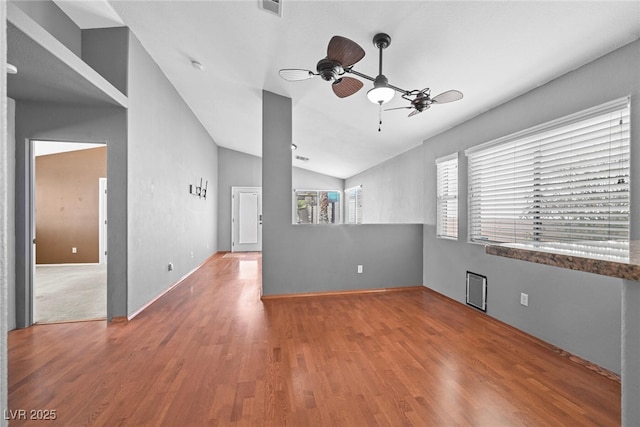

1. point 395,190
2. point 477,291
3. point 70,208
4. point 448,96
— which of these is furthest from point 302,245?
point 70,208

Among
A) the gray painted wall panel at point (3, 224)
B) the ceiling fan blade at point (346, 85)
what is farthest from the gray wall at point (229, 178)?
the gray painted wall panel at point (3, 224)

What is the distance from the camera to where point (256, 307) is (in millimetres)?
3516

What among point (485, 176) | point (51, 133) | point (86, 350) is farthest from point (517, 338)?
point (51, 133)

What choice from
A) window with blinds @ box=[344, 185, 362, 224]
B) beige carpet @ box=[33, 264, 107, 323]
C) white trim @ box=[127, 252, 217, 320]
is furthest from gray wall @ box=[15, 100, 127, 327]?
window with blinds @ box=[344, 185, 362, 224]

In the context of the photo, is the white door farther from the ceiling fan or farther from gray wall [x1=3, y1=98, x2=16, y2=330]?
the ceiling fan

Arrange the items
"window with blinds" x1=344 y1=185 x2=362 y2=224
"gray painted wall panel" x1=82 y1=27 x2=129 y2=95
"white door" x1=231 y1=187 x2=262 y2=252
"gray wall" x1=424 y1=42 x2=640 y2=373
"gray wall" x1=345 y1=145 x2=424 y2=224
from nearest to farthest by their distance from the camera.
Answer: "gray wall" x1=424 y1=42 x2=640 y2=373
"gray painted wall panel" x1=82 y1=27 x2=129 y2=95
"gray wall" x1=345 y1=145 x2=424 y2=224
"window with blinds" x1=344 y1=185 x2=362 y2=224
"white door" x1=231 y1=187 x2=262 y2=252

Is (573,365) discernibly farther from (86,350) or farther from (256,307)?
(86,350)

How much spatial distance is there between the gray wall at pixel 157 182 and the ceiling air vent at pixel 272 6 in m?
1.81

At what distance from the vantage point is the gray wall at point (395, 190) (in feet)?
16.2

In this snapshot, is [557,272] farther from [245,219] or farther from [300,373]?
[245,219]

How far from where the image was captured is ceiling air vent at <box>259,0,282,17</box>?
2248 millimetres

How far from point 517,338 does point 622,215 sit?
1.39 metres

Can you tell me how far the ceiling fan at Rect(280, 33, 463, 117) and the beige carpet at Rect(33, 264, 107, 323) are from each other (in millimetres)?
3442

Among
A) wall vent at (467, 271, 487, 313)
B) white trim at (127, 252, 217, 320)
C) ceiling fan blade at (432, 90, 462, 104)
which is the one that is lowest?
white trim at (127, 252, 217, 320)
